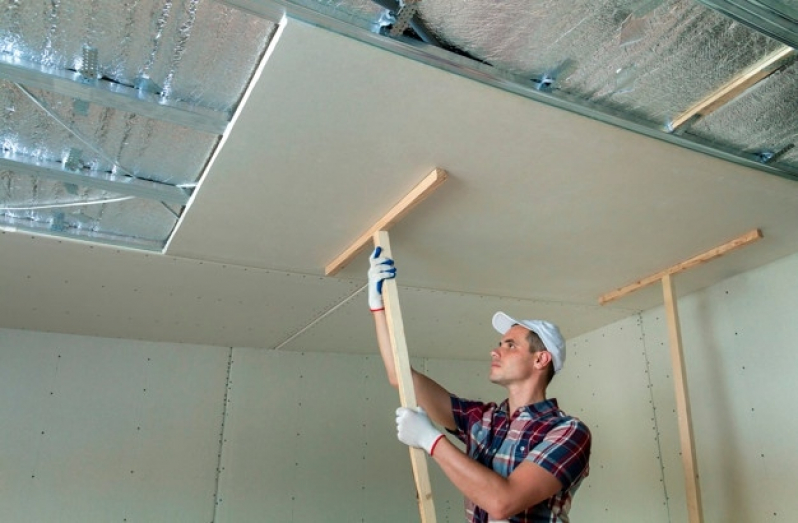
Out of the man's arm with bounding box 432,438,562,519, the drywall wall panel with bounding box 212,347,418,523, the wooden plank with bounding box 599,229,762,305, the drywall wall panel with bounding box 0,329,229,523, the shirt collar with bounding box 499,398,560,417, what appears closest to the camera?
the man's arm with bounding box 432,438,562,519

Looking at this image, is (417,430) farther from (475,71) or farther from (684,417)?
(684,417)

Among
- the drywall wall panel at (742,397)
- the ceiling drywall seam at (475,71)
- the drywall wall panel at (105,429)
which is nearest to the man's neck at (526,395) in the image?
the ceiling drywall seam at (475,71)

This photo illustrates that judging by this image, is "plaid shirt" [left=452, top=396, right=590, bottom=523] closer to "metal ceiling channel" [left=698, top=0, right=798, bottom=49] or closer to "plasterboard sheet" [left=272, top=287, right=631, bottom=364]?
"metal ceiling channel" [left=698, top=0, right=798, bottom=49]

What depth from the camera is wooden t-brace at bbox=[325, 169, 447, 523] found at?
78.1 inches

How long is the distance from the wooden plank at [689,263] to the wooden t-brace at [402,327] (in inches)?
68.0

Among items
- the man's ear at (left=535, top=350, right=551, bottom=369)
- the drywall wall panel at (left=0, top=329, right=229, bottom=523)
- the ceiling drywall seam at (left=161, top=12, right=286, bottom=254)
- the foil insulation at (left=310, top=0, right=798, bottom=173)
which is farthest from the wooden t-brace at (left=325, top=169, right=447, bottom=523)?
the drywall wall panel at (left=0, top=329, right=229, bottom=523)

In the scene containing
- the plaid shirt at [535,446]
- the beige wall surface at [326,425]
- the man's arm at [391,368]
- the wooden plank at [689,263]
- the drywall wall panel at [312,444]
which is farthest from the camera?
the drywall wall panel at [312,444]

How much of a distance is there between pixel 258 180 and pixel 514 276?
1.70 meters

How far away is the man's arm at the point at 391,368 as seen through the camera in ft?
7.41

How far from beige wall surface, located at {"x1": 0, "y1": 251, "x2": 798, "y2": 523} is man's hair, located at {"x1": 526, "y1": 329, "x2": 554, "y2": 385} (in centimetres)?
182

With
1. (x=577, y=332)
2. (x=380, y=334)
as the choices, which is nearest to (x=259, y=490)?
(x=380, y=334)

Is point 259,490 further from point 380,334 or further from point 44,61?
point 44,61

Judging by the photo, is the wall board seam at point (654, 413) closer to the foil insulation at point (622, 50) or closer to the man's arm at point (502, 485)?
the foil insulation at point (622, 50)

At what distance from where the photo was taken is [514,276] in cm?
326
